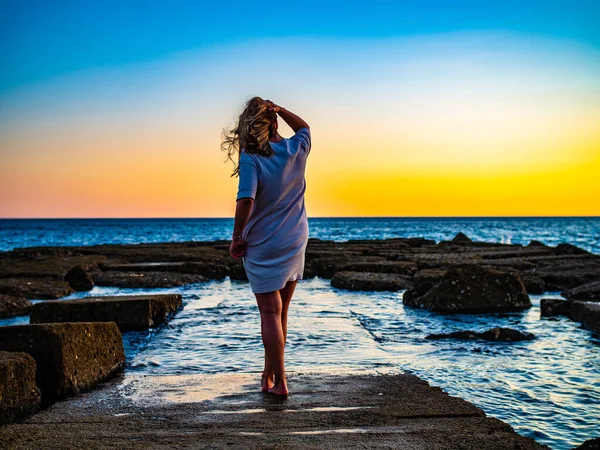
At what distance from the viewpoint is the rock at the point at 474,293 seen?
367 inches

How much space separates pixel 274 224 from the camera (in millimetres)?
4145

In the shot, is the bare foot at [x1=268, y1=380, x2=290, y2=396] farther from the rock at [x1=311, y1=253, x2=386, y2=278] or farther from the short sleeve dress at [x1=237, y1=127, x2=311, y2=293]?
the rock at [x1=311, y1=253, x2=386, y2=278]

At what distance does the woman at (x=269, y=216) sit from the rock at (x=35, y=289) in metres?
7.79

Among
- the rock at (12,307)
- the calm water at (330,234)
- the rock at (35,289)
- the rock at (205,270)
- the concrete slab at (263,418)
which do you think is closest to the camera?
the concrete slab at (263,418)

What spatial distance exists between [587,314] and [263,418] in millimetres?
5807

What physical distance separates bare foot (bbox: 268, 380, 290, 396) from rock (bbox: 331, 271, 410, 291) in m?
8.23

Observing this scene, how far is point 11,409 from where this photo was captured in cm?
361

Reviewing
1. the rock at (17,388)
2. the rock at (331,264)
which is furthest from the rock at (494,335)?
the rock at (331,264)

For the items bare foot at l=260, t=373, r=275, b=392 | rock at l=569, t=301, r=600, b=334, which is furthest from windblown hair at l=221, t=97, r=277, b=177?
rock at l=569, t=301, r=600, b=334

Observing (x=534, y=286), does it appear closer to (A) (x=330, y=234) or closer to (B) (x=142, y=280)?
(B) (x=142, y=280)

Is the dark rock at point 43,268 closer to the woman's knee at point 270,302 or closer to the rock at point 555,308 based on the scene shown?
the rock at point 555,308

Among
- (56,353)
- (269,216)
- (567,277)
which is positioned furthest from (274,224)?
(567,277)

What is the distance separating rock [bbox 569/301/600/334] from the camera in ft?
24.9

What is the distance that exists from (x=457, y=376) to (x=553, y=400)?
82 centimetres
